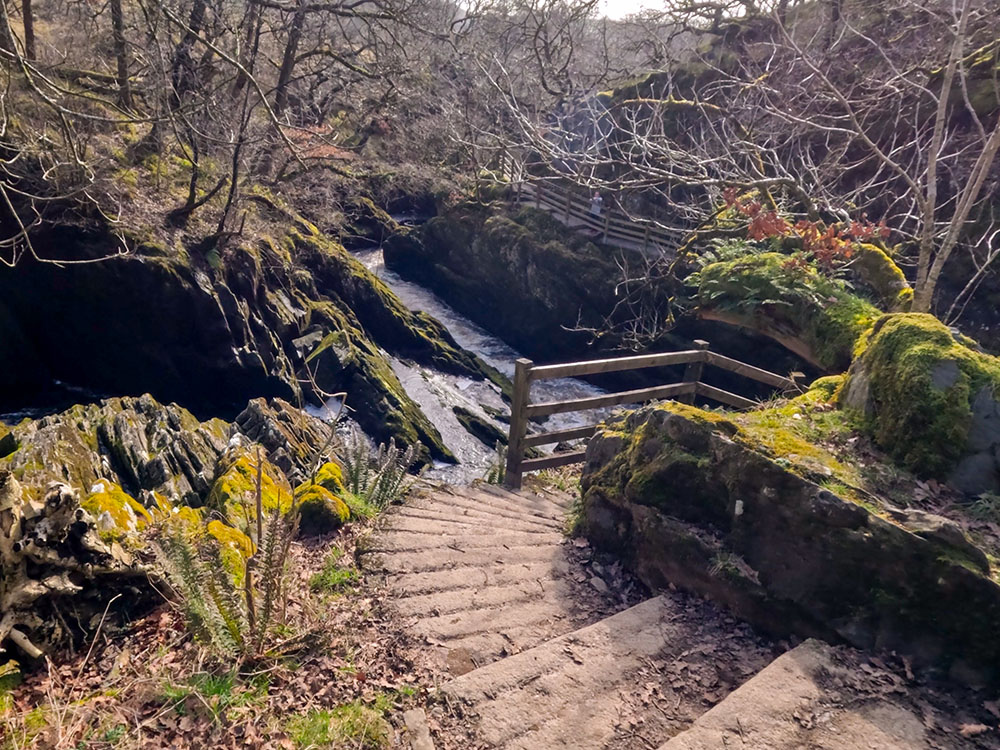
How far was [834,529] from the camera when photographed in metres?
3.06

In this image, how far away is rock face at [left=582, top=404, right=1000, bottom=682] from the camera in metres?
2.73

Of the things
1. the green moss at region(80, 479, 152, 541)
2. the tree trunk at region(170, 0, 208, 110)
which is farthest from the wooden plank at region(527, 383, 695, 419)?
the tree trunk at region(170, 0, 208, 110)

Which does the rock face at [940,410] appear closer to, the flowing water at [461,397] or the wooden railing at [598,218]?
the flowing water at [461,397]

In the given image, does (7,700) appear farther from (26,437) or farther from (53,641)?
(26,437)

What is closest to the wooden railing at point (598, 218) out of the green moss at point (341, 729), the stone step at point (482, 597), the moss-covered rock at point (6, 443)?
the stone step at point (482, 597)

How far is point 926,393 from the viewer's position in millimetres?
3617

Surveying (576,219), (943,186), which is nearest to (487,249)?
(576,219)

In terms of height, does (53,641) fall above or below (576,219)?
below

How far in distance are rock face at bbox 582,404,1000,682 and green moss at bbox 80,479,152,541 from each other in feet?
9.87

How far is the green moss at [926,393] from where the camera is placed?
3.54 metres

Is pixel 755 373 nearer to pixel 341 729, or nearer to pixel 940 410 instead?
pixel 940 410

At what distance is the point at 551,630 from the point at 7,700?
255 cm

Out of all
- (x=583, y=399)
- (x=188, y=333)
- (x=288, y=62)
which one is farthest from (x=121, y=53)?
(x=583, y=399)

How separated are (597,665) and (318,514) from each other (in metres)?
2.72
